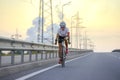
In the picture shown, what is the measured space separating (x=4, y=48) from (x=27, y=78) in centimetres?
160

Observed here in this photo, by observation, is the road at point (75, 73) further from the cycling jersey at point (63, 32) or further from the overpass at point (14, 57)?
the cycling jersey at point (63, 32)

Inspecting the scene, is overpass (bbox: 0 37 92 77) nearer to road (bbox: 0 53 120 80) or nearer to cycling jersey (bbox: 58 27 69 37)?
road (bbox: 0 53 120 80)

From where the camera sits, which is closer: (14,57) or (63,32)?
(14,57)

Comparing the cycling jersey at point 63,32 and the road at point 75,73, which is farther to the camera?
the cycling jersey at point 63,32

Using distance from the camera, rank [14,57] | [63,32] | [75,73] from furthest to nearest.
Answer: [63,32] → [14,57] → [75,73]

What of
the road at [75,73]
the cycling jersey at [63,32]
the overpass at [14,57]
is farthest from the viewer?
the cycling jersey at [63,32]

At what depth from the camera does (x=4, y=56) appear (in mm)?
16719

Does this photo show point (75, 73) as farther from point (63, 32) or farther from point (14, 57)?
point (63, 32)

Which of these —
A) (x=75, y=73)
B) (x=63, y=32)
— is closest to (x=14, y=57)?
(x=75, y=73)

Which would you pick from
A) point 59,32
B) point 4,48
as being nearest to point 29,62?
point 59,32

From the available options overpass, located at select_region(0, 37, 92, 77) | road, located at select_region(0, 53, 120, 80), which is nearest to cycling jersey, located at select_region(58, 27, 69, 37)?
overpass, located at select_region(0, 37, 92, 77)

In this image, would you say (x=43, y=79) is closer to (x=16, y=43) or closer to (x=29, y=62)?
(x=16, y=43)

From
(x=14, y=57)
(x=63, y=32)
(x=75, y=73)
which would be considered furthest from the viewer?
(x=63, y=32)

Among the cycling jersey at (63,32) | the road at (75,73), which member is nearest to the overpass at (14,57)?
the road at (75,73)
